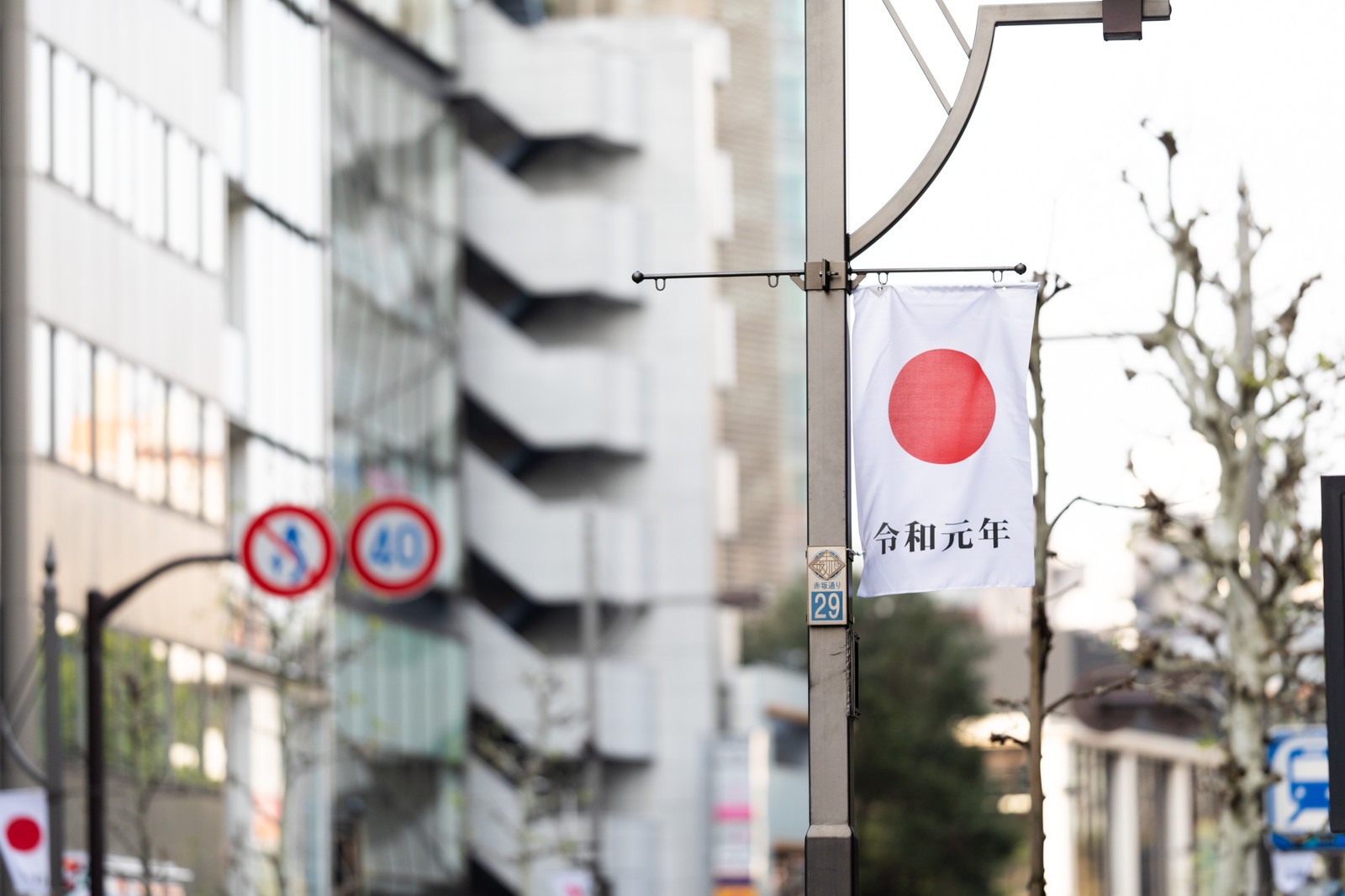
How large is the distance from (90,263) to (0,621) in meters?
5.98

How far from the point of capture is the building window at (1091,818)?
79.6 metres

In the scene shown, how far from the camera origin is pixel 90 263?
119ft

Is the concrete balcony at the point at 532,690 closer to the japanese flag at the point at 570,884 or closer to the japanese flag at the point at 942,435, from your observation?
the japanese flag at the point at 570,884

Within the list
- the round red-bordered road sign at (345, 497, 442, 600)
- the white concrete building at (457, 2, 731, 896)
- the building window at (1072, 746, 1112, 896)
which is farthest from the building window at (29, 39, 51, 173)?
the building window at (1072, 746, 1112, 896)

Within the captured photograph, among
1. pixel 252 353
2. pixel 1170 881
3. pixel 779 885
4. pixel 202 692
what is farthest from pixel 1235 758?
pixel 1170 881

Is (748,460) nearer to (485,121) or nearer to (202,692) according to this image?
(485,121)

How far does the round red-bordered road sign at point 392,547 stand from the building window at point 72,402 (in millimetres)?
9918

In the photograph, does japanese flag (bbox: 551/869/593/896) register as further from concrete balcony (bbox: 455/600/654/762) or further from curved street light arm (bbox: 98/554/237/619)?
curved street light arm (bbox: 98/554/237/619)

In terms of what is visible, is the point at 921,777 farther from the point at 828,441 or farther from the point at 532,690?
the point at 828,441

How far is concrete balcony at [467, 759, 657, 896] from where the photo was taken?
57656 mm

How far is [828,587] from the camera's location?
9906 millimetres

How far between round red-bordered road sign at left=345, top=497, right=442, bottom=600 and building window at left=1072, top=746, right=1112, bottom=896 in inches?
2183

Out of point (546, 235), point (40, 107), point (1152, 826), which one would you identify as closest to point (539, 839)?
point (546, 235)

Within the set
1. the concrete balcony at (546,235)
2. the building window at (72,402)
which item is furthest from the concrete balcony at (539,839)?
the building window at (72,402)
